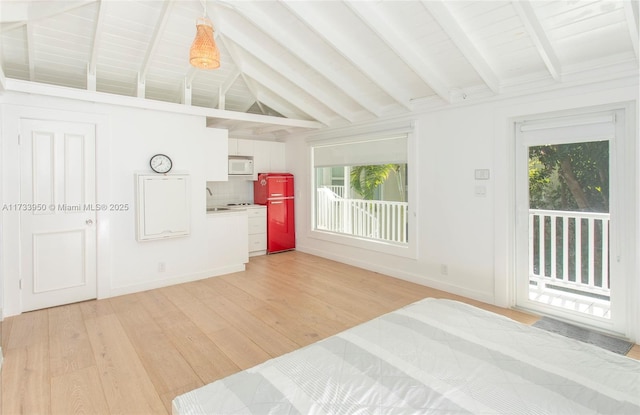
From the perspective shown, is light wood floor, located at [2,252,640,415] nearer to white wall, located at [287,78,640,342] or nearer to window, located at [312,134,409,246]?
white wall, located at [287,78,640,342]

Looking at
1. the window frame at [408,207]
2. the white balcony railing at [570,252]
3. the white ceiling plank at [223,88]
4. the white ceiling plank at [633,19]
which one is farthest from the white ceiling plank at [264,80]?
the white ceiling plank at [633,19]

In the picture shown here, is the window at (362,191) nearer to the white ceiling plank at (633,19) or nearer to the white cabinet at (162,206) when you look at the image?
the white cabinet at (162,206)

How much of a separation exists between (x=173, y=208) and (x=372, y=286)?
2.84 metres

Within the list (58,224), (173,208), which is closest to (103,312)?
(58,224)

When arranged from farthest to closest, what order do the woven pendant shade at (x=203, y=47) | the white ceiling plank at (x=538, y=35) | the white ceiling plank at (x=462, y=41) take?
the white ceiling plank at (x=462, y=41)
the white ceiling plank at (x=538, y=35)
the woven pendant shade at (x=203, y=47)

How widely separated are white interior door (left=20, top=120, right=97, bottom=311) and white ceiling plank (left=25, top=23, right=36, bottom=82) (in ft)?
2.16

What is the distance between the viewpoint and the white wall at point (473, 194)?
3.15 meters

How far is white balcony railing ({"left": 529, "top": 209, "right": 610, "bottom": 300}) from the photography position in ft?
10.8

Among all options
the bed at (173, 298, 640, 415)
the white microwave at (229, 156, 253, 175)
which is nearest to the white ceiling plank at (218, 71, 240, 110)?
the white microwave at (229, 156, 253, 175)

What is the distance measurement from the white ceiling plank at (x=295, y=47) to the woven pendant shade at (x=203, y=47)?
1.02 m

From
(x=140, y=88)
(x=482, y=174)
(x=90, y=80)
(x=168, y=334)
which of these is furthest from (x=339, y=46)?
(x=168, y=334)

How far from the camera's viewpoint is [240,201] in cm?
656

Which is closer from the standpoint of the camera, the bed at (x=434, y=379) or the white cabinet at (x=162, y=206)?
the bed at (x=434, y=379)

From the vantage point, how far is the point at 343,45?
3408 millimetres
